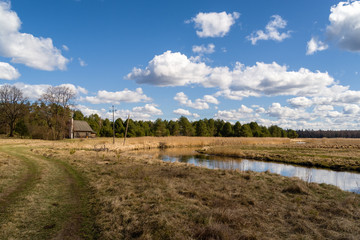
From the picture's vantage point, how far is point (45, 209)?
7.21 meters

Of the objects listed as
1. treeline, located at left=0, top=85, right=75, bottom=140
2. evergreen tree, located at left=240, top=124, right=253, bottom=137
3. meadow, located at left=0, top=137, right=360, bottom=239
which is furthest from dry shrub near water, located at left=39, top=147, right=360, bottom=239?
evergreen tree, located at left=240, top=124, right=253, bottom=137

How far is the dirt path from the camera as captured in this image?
18.6ft

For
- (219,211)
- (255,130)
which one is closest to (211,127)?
(255,130)

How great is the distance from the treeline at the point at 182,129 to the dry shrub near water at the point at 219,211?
59.3 metres

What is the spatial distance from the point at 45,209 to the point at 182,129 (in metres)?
75.9

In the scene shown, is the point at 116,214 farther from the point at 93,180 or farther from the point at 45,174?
the point at 45,174

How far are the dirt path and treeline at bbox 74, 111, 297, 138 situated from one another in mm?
57507

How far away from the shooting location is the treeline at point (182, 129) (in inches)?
2831

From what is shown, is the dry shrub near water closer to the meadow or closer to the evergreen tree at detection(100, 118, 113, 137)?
the meadow

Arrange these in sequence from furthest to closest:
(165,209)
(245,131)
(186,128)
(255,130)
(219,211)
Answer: (255,130) → (186,128) → (245,131) → (165,209) → (219,211)

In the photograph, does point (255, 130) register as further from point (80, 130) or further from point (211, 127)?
point (80, 130)

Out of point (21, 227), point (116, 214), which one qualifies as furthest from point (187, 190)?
point (21, 227)

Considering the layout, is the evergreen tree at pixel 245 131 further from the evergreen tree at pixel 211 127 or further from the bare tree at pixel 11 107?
the bare tree at pixel 11 107

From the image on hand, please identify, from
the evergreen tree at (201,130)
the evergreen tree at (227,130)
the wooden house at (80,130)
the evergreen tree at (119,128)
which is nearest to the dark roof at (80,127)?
the wooden house at (80,130)
